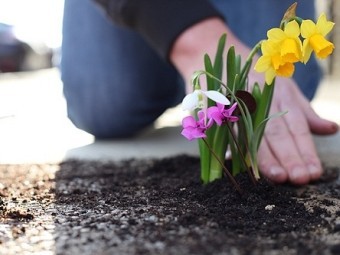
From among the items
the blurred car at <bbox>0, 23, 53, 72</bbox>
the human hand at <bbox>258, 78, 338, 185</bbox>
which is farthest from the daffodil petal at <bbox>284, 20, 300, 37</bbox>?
the blurred car at <bbox>0, 23, 53, 72</bbox>

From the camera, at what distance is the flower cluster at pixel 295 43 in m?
0.73

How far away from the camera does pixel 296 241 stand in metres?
0.64

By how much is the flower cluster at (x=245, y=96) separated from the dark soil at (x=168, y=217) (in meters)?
0.05

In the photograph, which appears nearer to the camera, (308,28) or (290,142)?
(308,28)

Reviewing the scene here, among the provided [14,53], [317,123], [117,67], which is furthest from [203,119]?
[14,53]

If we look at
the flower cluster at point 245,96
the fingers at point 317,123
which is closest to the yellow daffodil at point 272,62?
the flower cluster at point 245,96

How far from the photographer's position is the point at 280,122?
1163 mm

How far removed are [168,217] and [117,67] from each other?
109 cm

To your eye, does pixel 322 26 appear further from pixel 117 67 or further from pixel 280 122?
pixel 117 67

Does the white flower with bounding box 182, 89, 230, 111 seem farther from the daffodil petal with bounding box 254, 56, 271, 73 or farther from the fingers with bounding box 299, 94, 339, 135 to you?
the fingers with bounding box 299, 94, 339, 135

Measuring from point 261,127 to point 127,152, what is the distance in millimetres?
759

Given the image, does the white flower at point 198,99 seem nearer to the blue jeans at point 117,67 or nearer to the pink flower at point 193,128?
the pink flower at point 193,128

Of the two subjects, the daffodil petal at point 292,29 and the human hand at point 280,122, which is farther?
the human hand at point 280,122

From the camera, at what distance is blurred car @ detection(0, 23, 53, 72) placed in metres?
7.07
